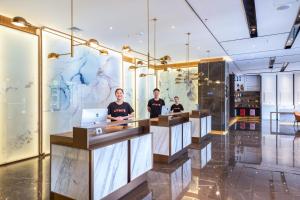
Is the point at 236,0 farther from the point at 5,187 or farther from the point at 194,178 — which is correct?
the point at 5,187

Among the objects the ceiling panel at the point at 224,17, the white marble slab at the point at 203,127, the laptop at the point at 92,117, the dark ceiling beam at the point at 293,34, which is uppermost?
the ceiling panel at the point at 224,17

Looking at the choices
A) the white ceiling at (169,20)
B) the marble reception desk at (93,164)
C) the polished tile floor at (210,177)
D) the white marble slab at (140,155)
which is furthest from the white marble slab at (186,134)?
the white ceiling at (169,20)

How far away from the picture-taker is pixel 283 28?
5660 millimetres

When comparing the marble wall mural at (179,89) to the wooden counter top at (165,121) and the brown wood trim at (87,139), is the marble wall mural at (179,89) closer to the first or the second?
the wooden counter top at (165,121)

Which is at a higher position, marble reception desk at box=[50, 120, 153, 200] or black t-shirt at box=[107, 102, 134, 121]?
black t-shirt at box=[107, 102, 134, 121]

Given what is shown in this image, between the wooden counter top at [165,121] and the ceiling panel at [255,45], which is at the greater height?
the ceiling panel at [255,45]

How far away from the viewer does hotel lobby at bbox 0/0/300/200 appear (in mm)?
3042

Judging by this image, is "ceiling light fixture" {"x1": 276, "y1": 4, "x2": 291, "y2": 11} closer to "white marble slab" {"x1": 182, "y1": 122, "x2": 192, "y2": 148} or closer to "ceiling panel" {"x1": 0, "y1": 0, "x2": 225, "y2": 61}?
"ceiling panel" {"x1": 0, "y1": 0, "x2": 225, "y2": 61}

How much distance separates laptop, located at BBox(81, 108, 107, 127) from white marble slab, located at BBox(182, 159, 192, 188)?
1.82 meters

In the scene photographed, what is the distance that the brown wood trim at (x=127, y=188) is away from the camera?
302 centimetres

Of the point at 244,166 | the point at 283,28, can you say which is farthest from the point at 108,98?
the point at 283,28

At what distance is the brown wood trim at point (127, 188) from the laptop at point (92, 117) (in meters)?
1.05

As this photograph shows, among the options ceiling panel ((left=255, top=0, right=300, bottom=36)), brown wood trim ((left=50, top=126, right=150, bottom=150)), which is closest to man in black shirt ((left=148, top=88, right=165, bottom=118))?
brown wood trim ((left=50, top=126, right=150, bottom=150))

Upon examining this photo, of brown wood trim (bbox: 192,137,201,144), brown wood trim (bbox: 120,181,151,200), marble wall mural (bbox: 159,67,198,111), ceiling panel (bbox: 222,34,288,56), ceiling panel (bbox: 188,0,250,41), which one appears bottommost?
brown wood trim (bbox: 120,181,151,200)
